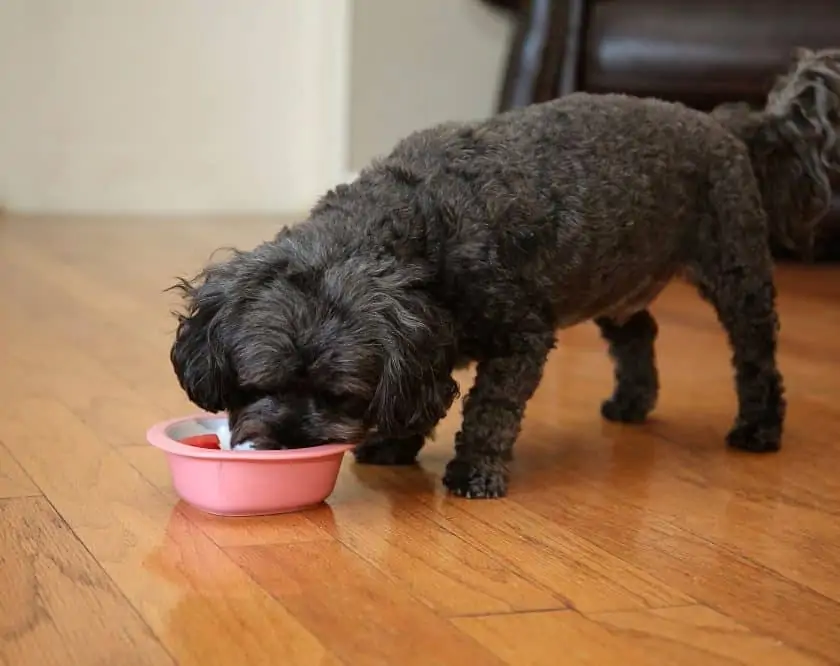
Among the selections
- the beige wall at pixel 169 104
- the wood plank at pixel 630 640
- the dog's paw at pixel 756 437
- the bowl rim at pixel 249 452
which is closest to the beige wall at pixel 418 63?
the beige wall at pixel 169 104

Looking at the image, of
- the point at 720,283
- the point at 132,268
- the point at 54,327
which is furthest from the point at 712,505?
the point at 132,268

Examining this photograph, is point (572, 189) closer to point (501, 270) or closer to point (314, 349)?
point (501, 270)

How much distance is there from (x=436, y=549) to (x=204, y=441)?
53 centimetres

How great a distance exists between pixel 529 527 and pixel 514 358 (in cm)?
35

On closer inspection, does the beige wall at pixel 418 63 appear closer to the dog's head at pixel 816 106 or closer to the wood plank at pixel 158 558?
the dog's head at pixel 816 106

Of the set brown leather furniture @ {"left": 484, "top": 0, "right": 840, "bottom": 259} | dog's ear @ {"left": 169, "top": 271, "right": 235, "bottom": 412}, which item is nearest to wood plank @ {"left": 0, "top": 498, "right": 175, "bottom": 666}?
dog's ear @ {"left": 169, "top": 271, "right": 235, "bottom": 412}

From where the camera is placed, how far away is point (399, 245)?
7.61 feet

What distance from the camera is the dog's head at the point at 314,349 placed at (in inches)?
85.7

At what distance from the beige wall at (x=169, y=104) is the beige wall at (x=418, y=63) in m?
0.21

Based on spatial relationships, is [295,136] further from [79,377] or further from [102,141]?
[79,377]

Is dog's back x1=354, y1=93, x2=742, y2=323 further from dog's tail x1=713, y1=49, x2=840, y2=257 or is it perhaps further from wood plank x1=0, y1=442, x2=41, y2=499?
wood plank x1=0, y1=442, x2=41, y2=499

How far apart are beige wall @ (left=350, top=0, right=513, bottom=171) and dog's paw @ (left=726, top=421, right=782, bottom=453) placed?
143 inches

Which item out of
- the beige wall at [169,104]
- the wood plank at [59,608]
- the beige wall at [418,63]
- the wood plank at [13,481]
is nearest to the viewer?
the wood plank at [59,608]

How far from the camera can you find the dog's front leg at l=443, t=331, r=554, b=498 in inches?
95.9
